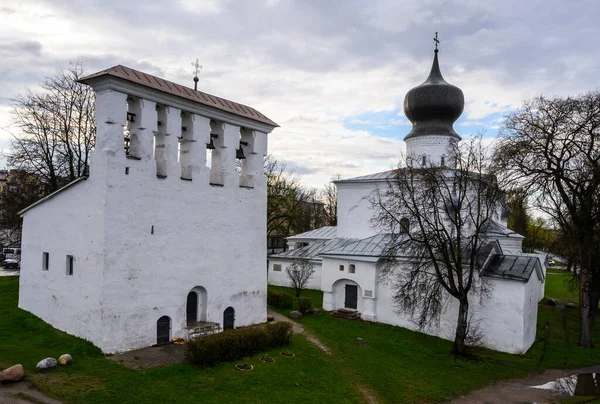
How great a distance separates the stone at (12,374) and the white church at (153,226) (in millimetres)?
2190

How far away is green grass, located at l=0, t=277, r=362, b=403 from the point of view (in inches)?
378

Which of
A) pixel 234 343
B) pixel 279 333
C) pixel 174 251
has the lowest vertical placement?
pixel 279 333

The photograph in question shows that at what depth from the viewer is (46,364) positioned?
10391 mm

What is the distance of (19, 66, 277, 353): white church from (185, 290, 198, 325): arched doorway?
0.12 feet

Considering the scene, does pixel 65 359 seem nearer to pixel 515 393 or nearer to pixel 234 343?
pixel 234 343

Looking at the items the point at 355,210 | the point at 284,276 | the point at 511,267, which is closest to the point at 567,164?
the point at 511,267

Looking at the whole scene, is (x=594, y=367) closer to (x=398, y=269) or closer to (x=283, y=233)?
(x=398, y=269)

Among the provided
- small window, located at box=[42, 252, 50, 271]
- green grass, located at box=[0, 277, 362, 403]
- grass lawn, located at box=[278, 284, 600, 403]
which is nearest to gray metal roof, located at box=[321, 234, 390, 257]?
grass lawn, located at box=[278, 284, 600, 403]

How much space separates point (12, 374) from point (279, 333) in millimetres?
7255

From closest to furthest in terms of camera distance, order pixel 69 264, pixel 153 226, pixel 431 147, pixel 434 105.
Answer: pixel 153 226, pixel 69 264, pixel 434 105, pixel 431 147

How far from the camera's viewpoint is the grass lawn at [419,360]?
12.3m

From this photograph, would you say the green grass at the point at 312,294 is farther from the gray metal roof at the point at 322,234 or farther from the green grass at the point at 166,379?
the green grass at the point at 166,379

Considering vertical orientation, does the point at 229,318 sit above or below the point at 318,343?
above

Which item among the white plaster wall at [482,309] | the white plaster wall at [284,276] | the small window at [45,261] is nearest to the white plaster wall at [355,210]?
the white plaster wall at [284,276]
